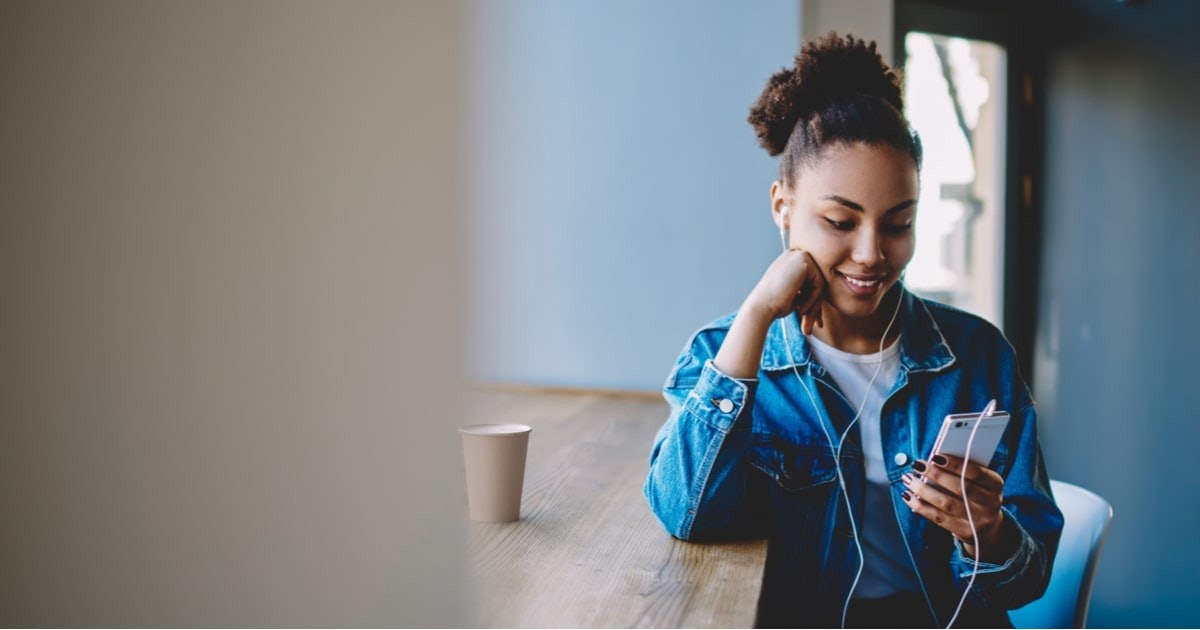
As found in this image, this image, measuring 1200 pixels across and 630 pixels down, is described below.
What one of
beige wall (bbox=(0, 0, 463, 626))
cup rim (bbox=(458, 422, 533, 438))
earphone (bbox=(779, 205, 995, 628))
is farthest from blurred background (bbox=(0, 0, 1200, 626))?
earphone (bbox=(779, 205, 995, 628))

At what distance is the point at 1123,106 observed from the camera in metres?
2.38

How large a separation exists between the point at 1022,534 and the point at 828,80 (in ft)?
2.20

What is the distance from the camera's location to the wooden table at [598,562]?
2.44ft

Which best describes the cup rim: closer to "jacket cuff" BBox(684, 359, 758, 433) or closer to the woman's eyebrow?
"jacket cuff" BBox(684, 359, 758, 433)

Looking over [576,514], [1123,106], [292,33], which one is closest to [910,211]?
[576,514]

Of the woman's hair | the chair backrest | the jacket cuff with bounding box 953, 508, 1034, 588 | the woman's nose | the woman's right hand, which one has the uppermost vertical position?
the woman's hair

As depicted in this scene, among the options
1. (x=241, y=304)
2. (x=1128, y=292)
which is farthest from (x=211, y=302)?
(x=1128, y=292)

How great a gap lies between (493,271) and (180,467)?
15 centimetres

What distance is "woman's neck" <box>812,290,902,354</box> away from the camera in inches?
47.6

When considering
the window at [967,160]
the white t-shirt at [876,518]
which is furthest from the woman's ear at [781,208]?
the window at [967,160]

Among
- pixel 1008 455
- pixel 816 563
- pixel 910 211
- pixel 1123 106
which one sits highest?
pixel 1123 106

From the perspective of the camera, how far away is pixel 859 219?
3.66 feet

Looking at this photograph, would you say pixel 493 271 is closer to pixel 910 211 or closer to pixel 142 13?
pixel 142 13

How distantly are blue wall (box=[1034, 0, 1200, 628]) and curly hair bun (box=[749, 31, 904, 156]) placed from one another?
1.52 meters
